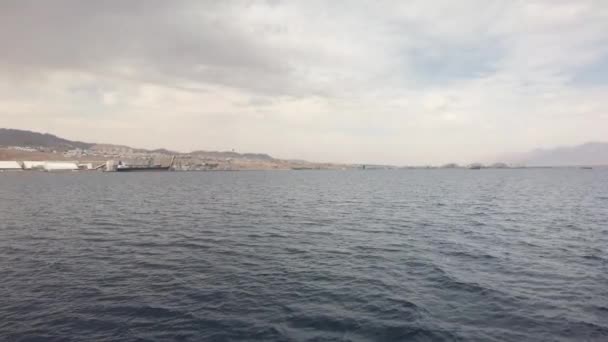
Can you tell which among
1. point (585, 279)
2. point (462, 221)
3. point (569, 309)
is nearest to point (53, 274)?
point (569, 309)

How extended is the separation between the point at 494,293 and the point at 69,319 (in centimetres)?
3033

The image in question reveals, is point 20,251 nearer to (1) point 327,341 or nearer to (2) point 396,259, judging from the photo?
(1) point 327,341

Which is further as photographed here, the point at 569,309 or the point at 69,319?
the point at 569,309

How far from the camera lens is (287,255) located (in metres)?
37.4

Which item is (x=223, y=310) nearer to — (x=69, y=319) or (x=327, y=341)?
(x=327, y=341)

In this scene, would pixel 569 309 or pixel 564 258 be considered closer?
pixel 569 309

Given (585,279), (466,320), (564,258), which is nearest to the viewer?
(466,320)

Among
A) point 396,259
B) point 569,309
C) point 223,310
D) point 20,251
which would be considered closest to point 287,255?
point 396,259

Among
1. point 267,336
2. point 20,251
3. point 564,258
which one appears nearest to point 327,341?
point 267,336

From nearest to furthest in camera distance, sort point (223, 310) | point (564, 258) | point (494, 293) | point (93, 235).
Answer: point (223, 310) → point (494, 293) → point (564, 258) → point (93, 235)

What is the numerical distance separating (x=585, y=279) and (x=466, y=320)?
15810mm

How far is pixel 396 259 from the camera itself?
3584 centimetres

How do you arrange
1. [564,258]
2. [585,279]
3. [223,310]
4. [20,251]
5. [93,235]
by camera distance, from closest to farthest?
1. [223,310]
2. [585,279]
3. [564,258]
4. [20,251]
5. [93,235]

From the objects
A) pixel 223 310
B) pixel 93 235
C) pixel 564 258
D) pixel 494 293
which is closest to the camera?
pixel 223 310
